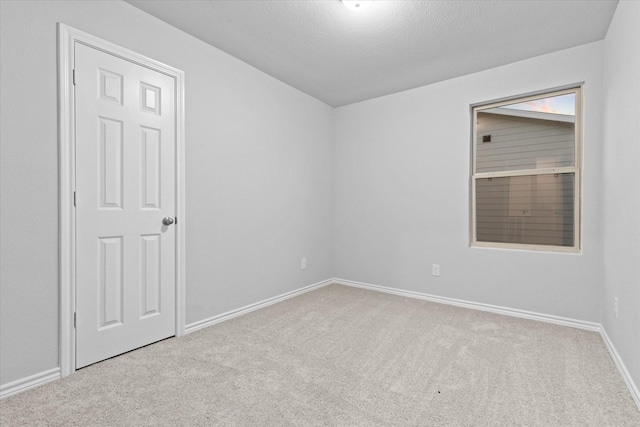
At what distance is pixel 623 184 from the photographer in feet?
6.62

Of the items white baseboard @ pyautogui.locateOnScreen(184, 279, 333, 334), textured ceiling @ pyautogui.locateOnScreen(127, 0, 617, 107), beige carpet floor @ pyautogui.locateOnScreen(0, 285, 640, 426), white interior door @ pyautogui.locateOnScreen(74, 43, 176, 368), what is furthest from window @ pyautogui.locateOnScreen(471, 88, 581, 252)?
white interior door @ pyautogui.locateOnScreen(74, 43, 176, 368)

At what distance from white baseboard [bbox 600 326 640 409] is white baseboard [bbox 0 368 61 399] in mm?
3205

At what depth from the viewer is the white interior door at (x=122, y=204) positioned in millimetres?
2031

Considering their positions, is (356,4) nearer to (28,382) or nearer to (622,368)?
(622,368)

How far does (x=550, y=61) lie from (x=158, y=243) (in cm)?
368

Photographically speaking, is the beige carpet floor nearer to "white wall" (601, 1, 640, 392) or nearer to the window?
"white wall" (601, 1, 640, 392)

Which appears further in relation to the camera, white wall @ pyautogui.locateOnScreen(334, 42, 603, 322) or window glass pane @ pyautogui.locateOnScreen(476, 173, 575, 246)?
window glass pane @ pyautogui.locateOnScreen(476, 173, 575, 246)

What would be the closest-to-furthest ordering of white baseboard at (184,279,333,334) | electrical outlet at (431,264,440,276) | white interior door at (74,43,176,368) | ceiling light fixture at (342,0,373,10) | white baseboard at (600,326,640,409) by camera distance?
white baseboard at (600,326,640,409)
white interior door at (74,43,176,368)
ceiling light fixture at (342,0,373,10)
white baseboard at (184,279,333,334)
electrical outlet at (431,264,440,276)

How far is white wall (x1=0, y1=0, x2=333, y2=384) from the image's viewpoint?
5.77ft

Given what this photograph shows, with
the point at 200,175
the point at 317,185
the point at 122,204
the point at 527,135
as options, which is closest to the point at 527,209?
the point at 527,135

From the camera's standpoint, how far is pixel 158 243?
244 centimetres

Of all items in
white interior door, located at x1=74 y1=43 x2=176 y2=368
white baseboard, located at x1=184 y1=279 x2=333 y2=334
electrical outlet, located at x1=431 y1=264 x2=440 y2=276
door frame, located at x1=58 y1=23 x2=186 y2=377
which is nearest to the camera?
door frame, located at x1=58 y1=23 x2=186 y2=377

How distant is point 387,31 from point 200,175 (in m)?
1.92

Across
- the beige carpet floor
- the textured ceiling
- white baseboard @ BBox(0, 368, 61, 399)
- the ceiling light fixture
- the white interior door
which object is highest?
the textured ceiling
